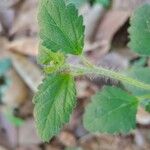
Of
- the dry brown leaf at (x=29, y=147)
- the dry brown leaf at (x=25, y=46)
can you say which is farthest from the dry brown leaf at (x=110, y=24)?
the dry brown leaf at (x=29, y=147)

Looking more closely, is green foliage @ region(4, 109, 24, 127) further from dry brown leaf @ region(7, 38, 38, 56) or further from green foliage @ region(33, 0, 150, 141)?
green foliage @ region(33, 0, 150, 141)

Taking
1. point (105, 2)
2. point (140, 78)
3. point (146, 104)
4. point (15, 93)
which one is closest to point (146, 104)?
point (146, 104)

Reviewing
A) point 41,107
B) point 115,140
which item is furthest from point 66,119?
point 115,140

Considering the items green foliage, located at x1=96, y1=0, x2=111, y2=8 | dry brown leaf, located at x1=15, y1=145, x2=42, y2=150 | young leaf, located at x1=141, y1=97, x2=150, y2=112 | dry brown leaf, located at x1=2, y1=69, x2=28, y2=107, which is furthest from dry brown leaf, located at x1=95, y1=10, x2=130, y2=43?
young leaf, located at x1=141, y1=97, x2=150, y2=112

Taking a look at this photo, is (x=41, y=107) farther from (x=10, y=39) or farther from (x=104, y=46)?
(x=10, y=39)

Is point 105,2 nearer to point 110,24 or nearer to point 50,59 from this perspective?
point 110,24

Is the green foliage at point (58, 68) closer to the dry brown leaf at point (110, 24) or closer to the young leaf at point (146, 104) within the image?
the young leaf at point (146, 104)
